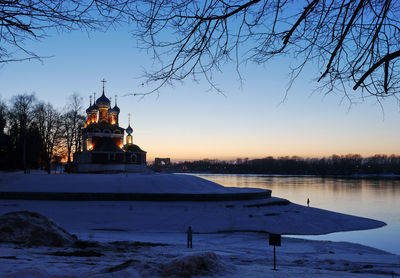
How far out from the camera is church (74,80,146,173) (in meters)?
49.8

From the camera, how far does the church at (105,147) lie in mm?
49844

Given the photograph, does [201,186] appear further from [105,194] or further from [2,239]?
[2,239]

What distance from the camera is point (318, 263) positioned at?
11.8 metres

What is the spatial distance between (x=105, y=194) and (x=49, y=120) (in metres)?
30.4

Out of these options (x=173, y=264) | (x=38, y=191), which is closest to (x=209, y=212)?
(x=38, y=191)

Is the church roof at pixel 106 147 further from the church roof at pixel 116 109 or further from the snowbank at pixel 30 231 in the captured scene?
the snowbank at pixel 30 231

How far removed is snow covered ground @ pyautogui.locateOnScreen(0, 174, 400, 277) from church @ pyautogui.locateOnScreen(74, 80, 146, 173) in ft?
52.5

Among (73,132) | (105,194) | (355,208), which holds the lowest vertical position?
(355,208)

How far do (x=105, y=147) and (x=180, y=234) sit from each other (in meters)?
31.6

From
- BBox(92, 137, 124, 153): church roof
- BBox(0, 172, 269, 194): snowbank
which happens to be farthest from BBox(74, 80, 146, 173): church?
BBox(0, 172, 269, 194): snowbank

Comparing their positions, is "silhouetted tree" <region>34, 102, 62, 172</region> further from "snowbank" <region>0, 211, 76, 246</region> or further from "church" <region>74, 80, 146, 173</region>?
"snowbank" <region>0, 211, 76, 246</region>

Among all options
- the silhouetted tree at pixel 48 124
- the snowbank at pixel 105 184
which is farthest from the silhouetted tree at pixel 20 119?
the snowbank at pixel 105 184

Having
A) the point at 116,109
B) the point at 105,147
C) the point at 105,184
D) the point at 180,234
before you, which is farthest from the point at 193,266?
the point at 116,109

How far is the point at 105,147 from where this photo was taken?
5031 centimetres
